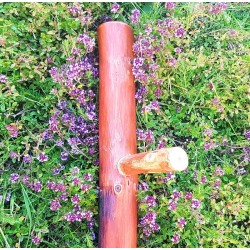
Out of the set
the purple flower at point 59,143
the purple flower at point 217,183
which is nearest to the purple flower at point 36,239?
the purple flower at point 59,143

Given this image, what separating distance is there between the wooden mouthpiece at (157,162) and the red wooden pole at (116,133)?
0.08 meters

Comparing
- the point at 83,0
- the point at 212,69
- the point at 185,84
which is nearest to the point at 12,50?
the point at 83,0

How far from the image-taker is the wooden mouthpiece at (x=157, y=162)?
1.75 meters

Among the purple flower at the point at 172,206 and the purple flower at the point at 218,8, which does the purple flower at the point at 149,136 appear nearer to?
the purple flower at the point at 172,206

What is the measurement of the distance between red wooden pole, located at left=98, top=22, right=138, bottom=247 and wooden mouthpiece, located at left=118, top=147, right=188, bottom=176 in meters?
0.08

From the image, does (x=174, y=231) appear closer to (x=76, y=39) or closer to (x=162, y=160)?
(x=162, y=160)

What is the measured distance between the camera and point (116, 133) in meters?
2.29

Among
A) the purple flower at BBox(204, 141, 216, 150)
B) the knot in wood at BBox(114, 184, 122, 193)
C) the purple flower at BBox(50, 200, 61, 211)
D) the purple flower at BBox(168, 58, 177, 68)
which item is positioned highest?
the purple flower at BBox(168, 58, 177, 68)

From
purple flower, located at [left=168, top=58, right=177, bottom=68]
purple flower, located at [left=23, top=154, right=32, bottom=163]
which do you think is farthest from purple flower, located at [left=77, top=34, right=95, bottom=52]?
purple flower, located at [left=23, top=154, right=32, bottom=163]

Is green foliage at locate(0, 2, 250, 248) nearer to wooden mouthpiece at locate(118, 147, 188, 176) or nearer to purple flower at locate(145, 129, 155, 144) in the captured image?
purple flower at locate(145, 129, 155, 144)

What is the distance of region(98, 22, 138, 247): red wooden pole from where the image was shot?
2.21 meters

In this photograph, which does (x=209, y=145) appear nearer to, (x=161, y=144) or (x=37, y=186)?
(x=161, y=144)

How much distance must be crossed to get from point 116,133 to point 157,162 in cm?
51

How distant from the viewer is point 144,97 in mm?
2434
